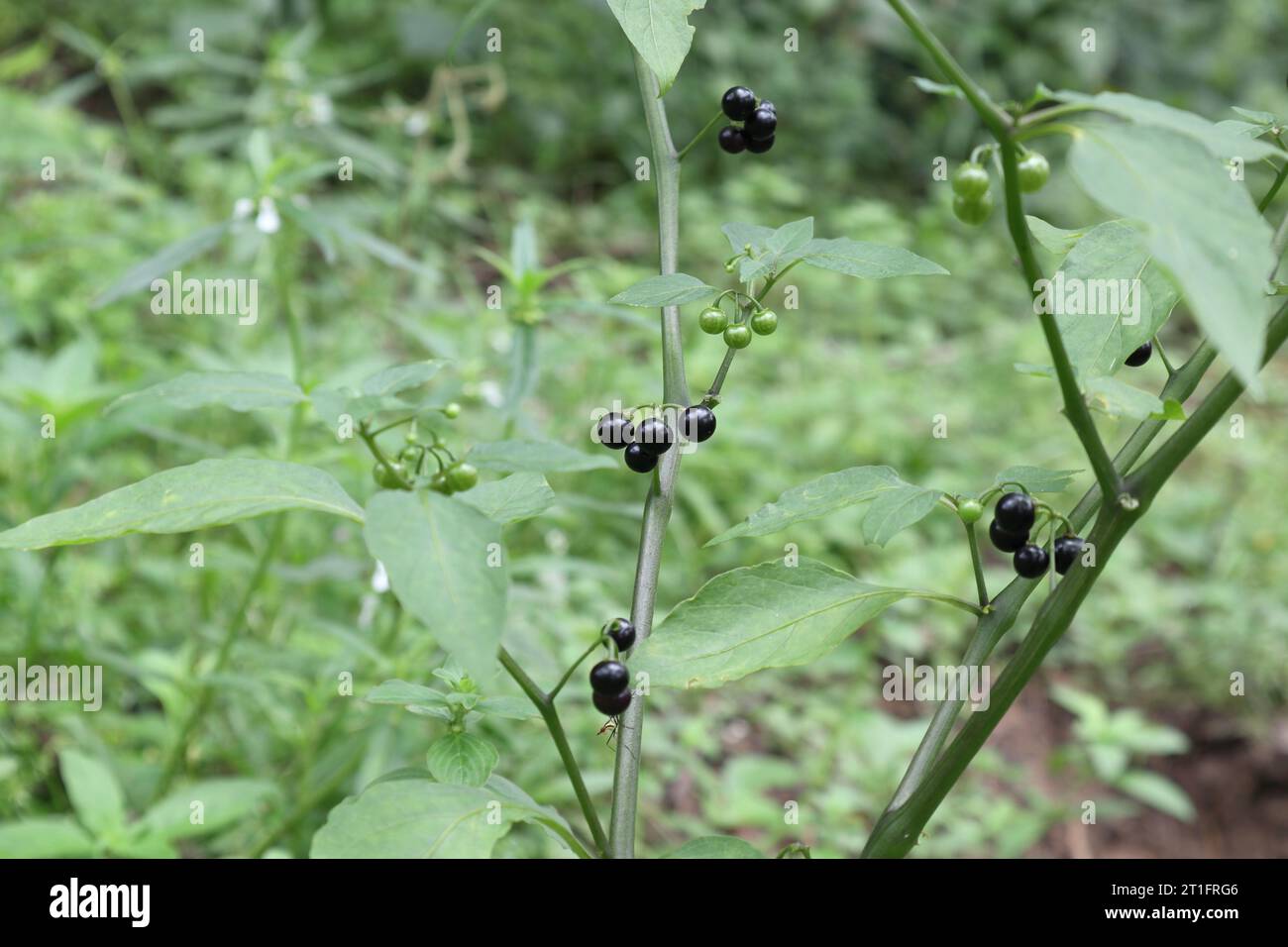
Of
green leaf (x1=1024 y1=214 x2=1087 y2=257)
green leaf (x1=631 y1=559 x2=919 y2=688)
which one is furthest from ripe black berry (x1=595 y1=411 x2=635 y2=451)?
green leaf (x1=1024 y1=214 x2=1087 y2=257)

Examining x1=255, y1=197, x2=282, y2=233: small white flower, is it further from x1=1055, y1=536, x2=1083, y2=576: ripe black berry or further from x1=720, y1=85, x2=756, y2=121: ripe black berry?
x1=1055, y1=536, x2=1083, y2=576: ripe black berry

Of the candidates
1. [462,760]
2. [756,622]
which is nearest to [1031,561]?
[756,622]

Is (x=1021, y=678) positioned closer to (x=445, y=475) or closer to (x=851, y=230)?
(x=445, y=475)

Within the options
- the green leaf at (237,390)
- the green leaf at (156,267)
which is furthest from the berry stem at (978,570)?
the green leaf at (156,267)

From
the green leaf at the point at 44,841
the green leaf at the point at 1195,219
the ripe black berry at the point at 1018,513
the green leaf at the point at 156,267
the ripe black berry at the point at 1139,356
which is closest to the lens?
the green leaf at the point at 1195,219

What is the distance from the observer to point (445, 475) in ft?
2.17

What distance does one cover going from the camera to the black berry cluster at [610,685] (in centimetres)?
67

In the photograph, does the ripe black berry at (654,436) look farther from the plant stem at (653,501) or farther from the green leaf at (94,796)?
the green leaf at (94,796)

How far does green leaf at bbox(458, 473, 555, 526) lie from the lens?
0.73 meters

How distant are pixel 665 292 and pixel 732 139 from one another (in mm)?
255

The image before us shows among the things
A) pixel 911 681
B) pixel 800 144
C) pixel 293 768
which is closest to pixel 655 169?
pixel 293 768

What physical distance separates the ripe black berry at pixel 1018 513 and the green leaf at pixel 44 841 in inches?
42.8

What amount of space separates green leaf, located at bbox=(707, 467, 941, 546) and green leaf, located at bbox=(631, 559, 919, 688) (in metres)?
0.03

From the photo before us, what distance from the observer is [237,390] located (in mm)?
742
